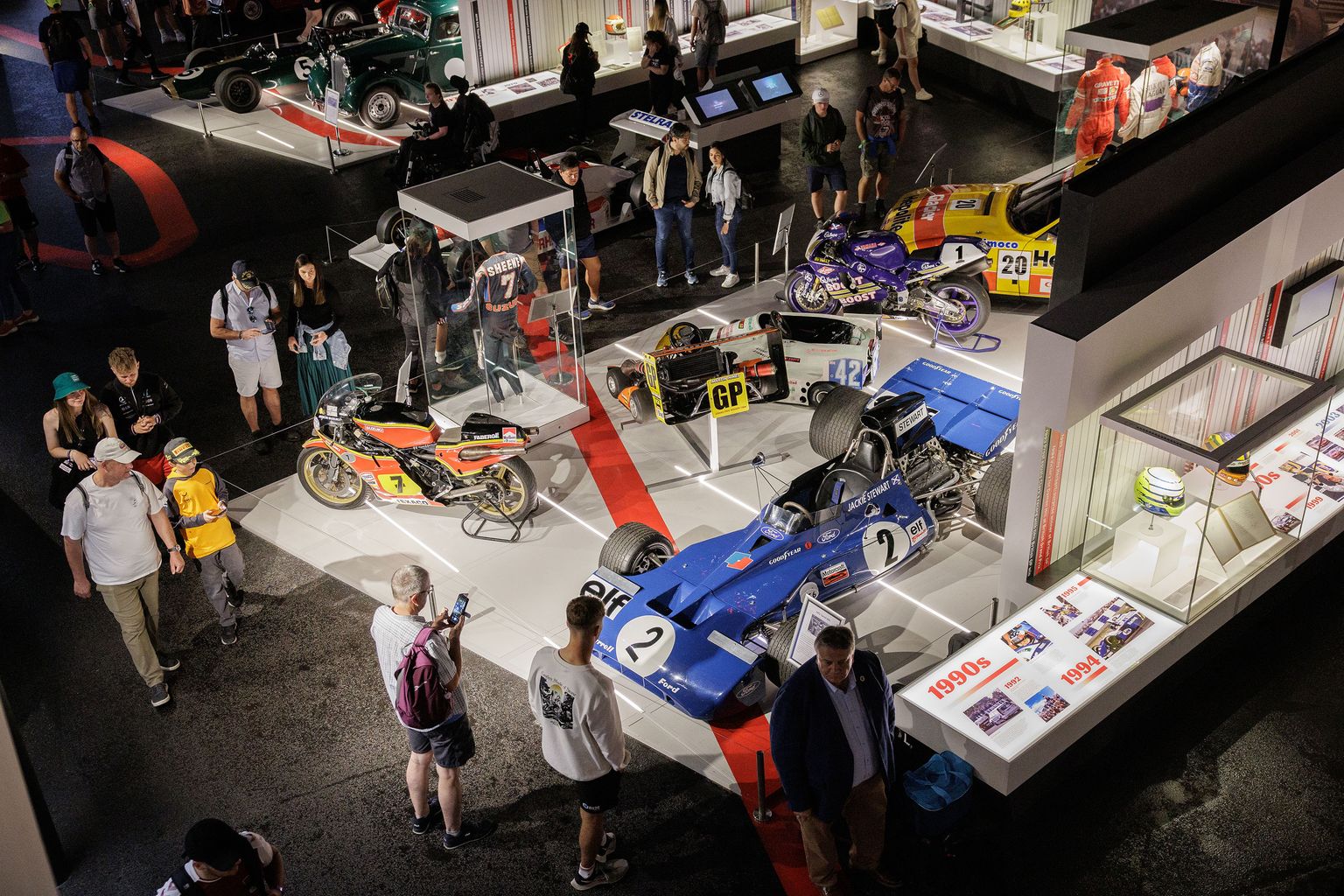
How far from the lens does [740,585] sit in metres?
7.79

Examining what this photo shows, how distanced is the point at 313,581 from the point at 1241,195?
627cm

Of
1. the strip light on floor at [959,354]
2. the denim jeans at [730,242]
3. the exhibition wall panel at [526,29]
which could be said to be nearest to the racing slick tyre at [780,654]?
the strip light on floor at [959,354]

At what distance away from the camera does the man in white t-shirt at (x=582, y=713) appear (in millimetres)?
5852

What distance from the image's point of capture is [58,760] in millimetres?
7590

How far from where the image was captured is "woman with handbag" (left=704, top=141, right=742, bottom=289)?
38.9 ft

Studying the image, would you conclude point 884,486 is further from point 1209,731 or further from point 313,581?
point 313,581

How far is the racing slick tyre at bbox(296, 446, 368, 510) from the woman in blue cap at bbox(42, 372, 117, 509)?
4.65 feet

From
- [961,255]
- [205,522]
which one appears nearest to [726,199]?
[961,255]

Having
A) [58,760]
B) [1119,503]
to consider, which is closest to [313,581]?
[58,760]

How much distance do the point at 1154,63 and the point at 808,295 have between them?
481cm

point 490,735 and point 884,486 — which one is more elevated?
point 884,486

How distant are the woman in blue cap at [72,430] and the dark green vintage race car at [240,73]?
9533mm

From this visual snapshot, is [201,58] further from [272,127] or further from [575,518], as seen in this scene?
[575,518]

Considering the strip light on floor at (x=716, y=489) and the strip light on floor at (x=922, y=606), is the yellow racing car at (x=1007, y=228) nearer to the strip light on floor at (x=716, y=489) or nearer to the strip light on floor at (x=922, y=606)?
the strip light on floor at (x=716, y=489)
